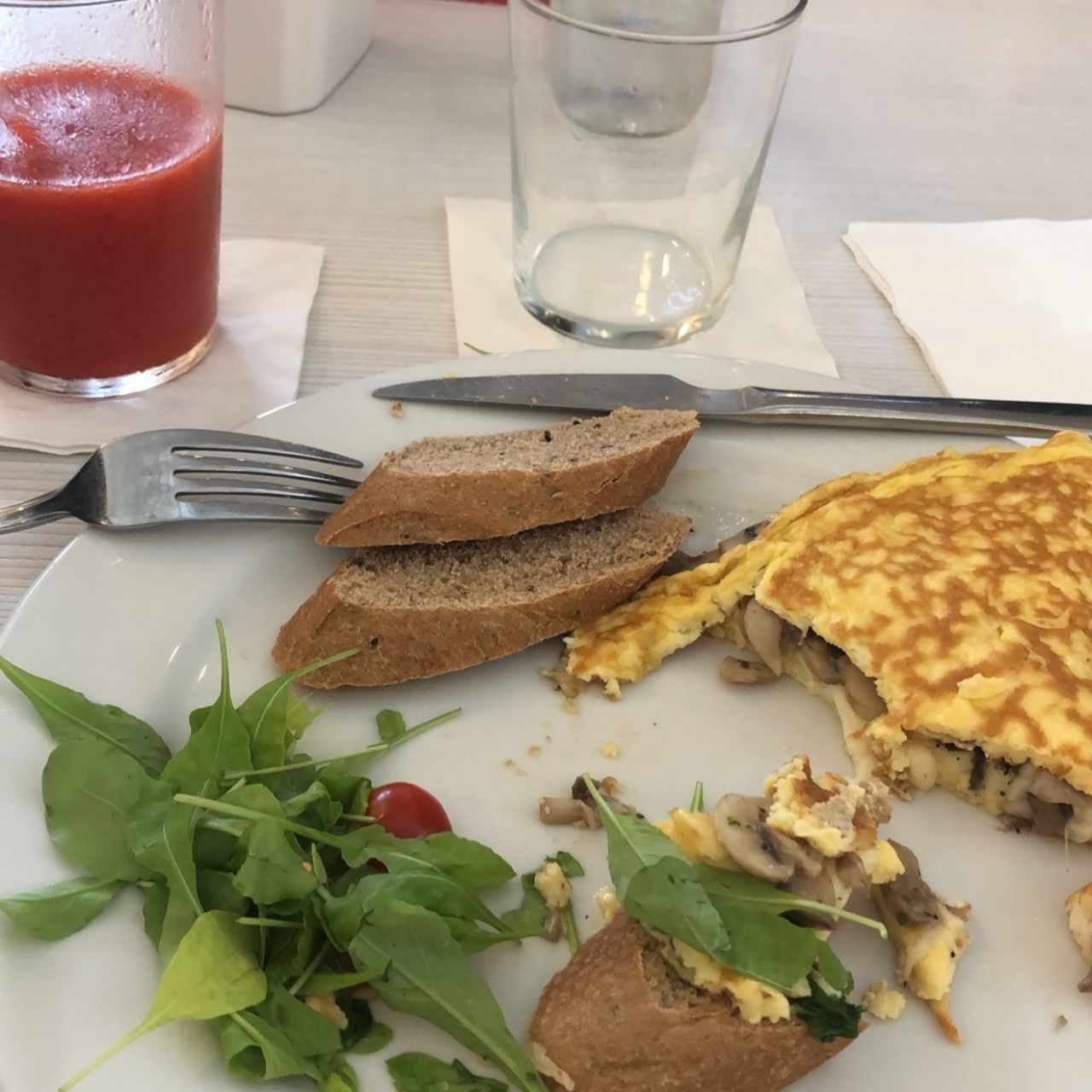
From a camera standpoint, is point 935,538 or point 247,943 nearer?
point 247,943

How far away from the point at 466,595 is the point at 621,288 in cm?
104

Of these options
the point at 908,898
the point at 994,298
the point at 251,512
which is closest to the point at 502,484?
the point at 251,512

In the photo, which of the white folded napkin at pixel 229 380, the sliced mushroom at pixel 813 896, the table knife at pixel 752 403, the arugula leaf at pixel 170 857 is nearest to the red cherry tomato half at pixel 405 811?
the arugula leaf at pixel 170 857

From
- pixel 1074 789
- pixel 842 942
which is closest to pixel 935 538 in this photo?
pixel 1074 789

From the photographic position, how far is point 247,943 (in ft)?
4.33

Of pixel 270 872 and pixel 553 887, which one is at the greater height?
pixel 270 872

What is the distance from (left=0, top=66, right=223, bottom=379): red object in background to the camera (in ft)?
6.56

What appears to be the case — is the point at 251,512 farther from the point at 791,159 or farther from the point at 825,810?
the point at 791,159

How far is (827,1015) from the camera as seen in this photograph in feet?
4.25

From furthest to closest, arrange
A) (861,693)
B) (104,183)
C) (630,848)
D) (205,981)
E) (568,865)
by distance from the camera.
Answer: (104,183), (861,693), (568,865), (630,848), (205,981)

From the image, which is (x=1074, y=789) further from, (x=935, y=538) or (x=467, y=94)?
(x=467, y=94)

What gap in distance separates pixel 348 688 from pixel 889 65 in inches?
133

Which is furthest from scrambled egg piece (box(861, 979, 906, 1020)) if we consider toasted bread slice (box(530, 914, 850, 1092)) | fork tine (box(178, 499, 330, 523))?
fork tine (box(178, 499, 330, 523))

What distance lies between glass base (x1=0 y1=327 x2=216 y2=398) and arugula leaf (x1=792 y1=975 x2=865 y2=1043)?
1.69m
